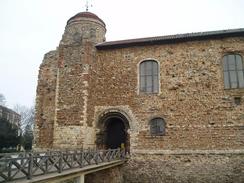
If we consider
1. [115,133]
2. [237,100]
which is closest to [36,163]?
[115,133]

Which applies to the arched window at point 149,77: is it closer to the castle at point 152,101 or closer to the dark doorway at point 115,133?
the castle at point 152,101

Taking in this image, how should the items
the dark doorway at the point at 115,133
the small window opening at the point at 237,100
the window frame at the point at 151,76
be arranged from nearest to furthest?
the small window opening at the point at 237,100, the window frame at the point at 151,76, the dark doorway at the point at 115,133

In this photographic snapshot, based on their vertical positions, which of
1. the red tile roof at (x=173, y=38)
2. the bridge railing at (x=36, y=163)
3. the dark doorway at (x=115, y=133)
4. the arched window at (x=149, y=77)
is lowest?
the bridge railing at (x=36, y=163)

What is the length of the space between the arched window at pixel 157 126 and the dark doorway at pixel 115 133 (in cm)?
203

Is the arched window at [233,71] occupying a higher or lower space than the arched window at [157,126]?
higher

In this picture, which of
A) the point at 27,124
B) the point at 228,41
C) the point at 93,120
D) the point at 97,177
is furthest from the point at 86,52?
the point at 27,124

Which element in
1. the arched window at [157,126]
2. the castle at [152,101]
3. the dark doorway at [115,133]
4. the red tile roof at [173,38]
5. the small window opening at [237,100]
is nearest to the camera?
the castle at [152,101]

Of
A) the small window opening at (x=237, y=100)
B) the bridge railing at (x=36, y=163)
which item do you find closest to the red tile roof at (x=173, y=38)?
the small window opening at (x=237, y=100)

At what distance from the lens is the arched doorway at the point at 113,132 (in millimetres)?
15203

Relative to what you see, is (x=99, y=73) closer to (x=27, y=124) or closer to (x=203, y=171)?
(x=203, y=171)

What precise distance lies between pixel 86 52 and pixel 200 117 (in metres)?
7.24

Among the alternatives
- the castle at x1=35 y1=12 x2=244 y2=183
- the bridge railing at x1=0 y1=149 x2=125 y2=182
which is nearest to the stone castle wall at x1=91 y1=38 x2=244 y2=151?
the castle at x1=35 y1=12 x2=244 y2=183

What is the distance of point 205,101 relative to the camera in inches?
558

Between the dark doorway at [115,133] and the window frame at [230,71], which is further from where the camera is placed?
the dark doorway at [115,133]
